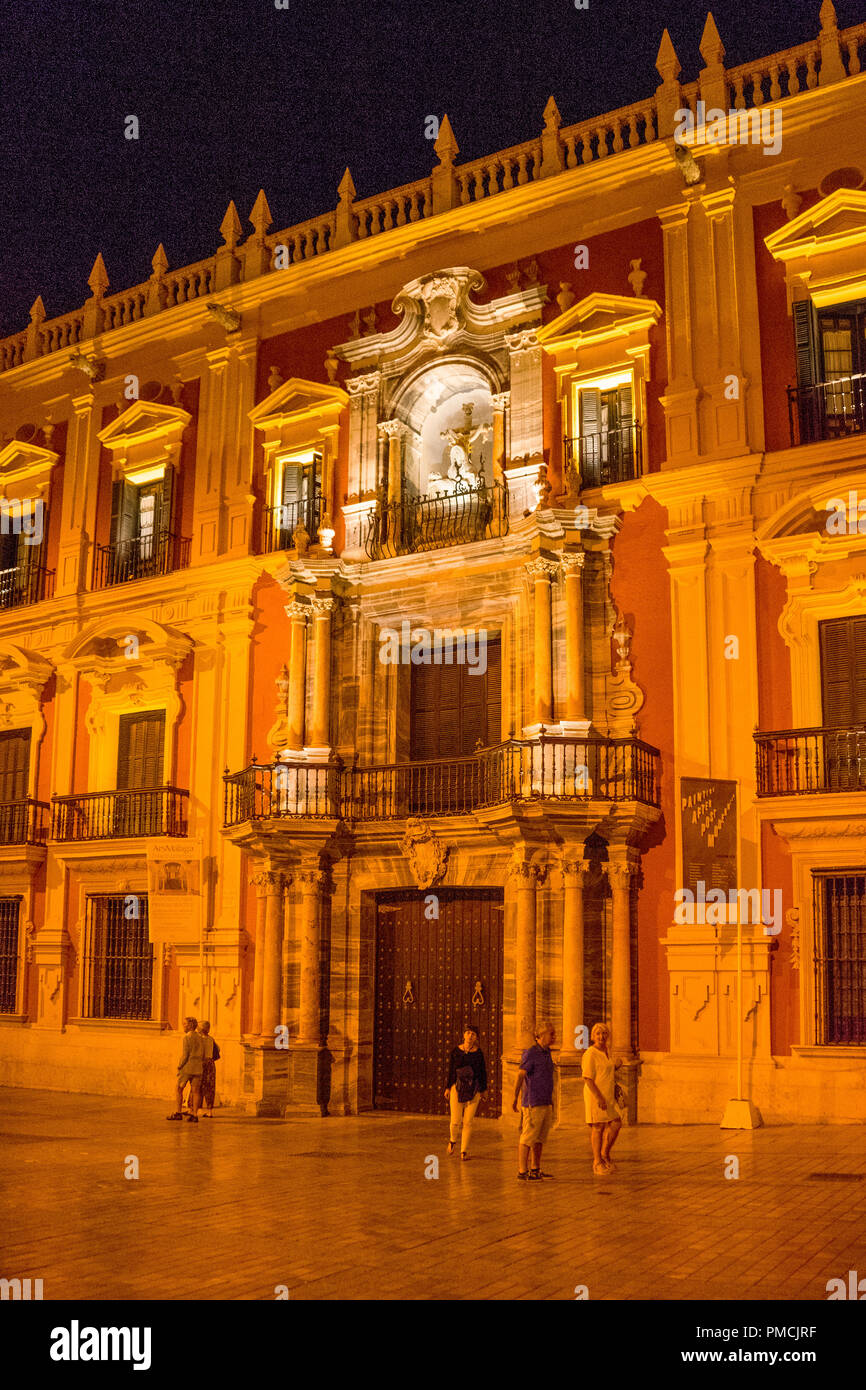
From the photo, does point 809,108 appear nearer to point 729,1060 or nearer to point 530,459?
point 530,459

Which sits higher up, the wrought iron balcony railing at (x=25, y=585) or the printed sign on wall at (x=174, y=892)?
the wrought iron balcony railing at (x=25, y=585)

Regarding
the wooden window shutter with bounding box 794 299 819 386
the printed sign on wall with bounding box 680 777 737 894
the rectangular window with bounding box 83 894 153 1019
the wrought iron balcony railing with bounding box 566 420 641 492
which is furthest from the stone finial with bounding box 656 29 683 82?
the rectangular window with bounding box 83 894 153 1019

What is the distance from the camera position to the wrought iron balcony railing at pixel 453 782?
51.2 ft

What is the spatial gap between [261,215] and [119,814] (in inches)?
397

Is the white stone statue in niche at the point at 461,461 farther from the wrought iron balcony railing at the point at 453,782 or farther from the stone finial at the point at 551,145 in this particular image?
the wrought iron balcony railing at the point at 453,782

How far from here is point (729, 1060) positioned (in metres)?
14.6

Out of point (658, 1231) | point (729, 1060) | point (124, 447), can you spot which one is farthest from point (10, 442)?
point (658, 1231)

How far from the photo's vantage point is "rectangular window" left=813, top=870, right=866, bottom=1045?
14281 millimetres

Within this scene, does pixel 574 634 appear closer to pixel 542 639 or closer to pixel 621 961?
pixel 542 639

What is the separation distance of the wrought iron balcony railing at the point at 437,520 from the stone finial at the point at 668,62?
5926 mm

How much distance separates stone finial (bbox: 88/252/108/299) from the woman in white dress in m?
17.5

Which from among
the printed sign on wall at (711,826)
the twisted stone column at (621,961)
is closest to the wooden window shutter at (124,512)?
the twisted stone column at (621,961)

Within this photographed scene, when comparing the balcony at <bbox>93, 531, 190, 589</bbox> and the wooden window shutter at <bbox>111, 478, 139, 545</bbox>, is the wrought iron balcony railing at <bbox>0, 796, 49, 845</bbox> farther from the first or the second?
the wooden window shutter at <bbox>111, 478, 139, 545</bbox>

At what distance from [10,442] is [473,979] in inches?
537
